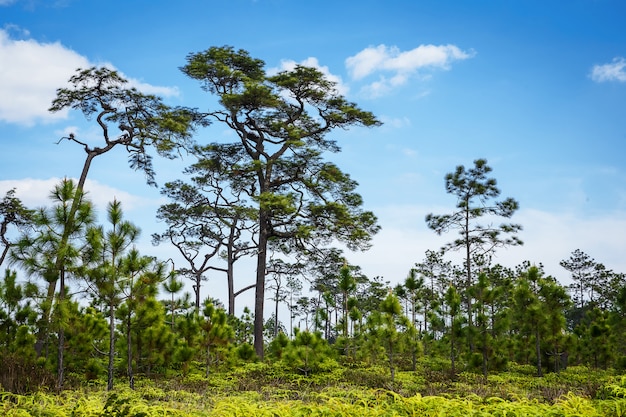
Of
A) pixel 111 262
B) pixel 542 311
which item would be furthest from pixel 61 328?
pixel 542 311

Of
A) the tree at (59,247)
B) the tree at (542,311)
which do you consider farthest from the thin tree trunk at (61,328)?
the tree at (542,311)

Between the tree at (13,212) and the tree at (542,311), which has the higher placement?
the tree at (13,212)

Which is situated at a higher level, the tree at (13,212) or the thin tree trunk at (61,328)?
the tree at (13,212)

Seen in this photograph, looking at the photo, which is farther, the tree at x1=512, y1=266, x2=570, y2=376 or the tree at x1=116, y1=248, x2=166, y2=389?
the tree at x1=512, y1=266, x2=570, y2=376

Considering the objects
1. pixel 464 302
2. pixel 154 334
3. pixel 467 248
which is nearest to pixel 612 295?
pixel 464 302

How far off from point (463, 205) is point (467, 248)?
6.22 feet

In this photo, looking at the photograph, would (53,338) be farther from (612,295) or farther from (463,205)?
(612,295)

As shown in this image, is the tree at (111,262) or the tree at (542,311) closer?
the tree at (111,262)

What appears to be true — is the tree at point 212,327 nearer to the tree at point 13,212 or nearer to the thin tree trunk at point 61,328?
the thin tree trunk at point 61,328

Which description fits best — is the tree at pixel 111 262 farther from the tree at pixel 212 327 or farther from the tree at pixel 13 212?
the tree at pixel 13 212

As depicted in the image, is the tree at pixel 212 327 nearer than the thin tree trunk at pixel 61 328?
No

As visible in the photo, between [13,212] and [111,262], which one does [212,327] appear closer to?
[111,262]

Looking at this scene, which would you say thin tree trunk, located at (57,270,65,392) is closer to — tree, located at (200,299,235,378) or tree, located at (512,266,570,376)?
tree, located at (200,299,235,378)

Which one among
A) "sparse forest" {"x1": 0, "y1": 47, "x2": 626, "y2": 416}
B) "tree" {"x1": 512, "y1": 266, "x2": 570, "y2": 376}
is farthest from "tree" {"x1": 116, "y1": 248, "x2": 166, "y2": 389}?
"tree" {"x1": 512, "y1": 266, "x2": 570, "y2": 376}
